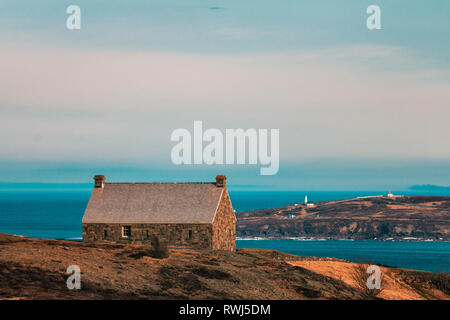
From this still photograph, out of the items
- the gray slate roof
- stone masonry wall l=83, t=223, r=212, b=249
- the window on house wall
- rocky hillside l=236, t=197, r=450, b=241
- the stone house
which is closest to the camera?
stone masonry wall l=83, t=223, r=212, b=249

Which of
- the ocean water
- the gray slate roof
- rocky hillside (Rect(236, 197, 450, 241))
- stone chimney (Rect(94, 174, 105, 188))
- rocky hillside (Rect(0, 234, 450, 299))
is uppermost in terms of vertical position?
stone chimney (Rect(94, 174, 105, 188))

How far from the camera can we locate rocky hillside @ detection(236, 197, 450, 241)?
17788 centimetres

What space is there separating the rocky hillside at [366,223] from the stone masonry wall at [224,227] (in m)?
118

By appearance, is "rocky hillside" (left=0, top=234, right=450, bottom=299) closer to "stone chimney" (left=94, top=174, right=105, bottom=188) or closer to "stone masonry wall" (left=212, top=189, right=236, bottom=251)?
"stone masonry wall" (left=212, top=189, right=236, bottom=251)

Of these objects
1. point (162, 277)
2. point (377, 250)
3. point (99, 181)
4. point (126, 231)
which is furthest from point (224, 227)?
point (377, 250)

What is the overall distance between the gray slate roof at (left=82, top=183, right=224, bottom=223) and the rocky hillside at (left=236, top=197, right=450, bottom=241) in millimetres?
123002

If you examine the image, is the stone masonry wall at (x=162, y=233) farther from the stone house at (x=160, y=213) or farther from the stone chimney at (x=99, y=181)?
the stone chimney at (x=99, y=181)

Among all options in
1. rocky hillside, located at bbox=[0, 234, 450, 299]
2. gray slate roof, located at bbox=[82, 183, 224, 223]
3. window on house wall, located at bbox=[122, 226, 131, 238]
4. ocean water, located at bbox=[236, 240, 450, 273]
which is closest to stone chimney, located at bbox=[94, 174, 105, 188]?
gray slate roof, located at bbox=[82, 183, 224, 223]

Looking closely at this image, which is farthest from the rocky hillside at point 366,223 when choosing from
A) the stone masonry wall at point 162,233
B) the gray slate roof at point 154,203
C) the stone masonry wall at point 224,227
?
the stone masonry wall at point 162,233

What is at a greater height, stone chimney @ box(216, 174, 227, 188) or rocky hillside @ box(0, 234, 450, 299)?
stone chimney @ box(216, 174, 227, 188)

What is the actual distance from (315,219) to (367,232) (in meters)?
18.1

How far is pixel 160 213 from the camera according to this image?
6103 centimetres
